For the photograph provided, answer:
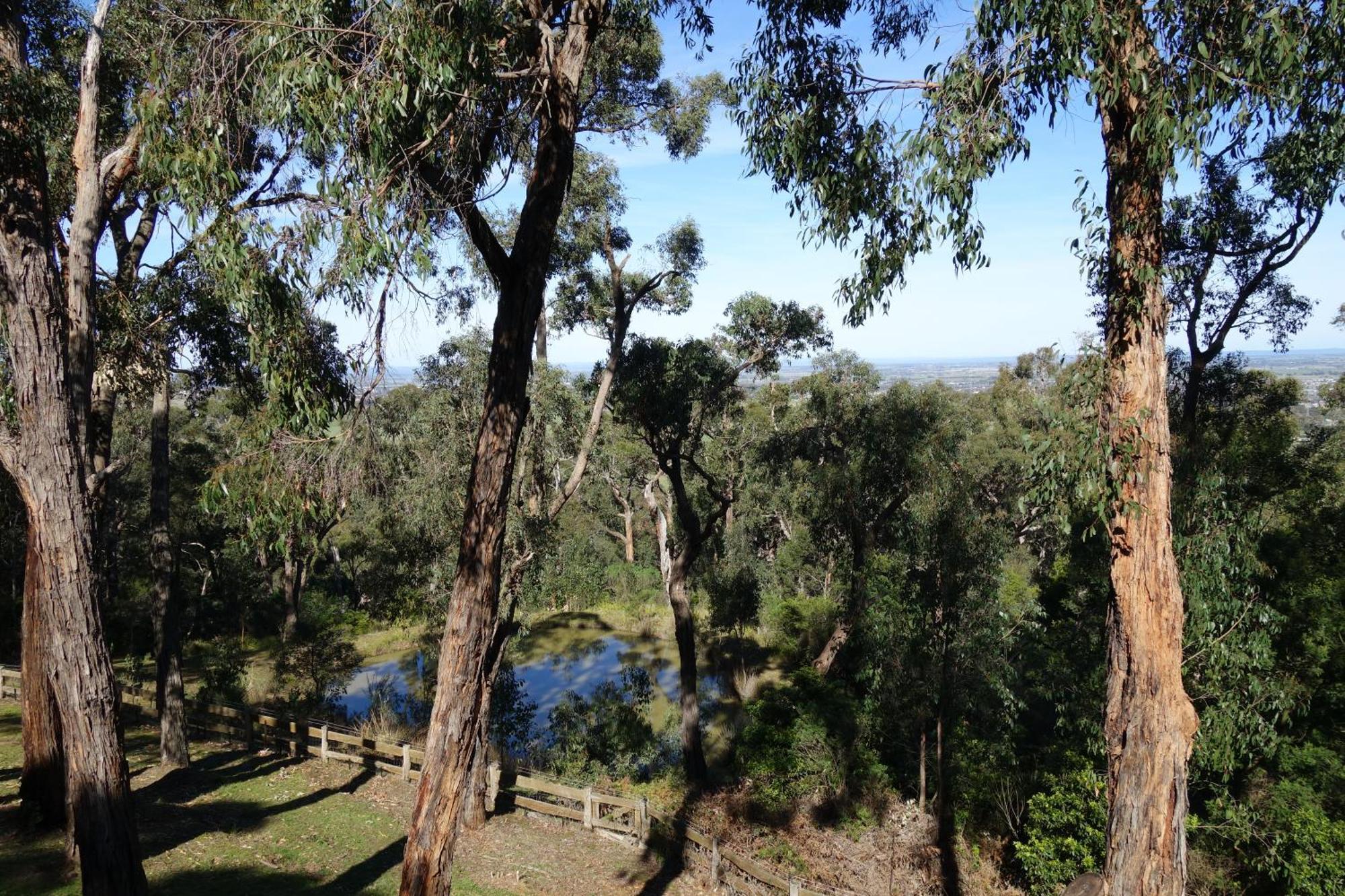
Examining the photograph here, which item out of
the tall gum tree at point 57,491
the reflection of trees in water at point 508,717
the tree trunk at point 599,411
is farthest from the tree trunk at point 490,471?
the reflection of trees in water at point 508,717

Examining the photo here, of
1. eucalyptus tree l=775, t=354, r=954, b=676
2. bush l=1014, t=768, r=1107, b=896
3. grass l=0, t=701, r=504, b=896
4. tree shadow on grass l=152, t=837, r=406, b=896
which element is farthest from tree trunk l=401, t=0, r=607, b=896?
eucalyptus tree l=775, t=354, r=954, b=676

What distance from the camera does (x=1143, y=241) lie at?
5047 mm

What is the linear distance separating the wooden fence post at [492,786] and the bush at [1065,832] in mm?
8024

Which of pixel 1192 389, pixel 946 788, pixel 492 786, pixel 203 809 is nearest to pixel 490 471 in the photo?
pixel 492 786

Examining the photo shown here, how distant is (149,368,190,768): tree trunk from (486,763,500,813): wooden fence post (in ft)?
16.5

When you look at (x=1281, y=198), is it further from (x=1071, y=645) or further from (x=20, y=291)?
(x=20, y=291)

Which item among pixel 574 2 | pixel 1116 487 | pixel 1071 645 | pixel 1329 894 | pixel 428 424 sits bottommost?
pixel 1329 894

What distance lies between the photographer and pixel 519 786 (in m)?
12.8

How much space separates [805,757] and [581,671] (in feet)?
45.3

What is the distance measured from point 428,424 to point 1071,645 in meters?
11.5

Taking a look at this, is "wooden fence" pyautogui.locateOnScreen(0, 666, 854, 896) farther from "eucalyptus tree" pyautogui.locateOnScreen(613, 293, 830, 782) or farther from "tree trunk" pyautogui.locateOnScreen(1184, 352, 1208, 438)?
"tree trunk" pyautogui.locateOnScreen(1184, 352, 1208, 438)

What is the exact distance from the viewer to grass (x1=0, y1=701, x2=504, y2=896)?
8.40 m

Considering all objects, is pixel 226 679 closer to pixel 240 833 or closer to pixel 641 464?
pixel 240 833

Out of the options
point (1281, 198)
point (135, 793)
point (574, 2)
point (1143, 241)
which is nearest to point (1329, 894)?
point (1143, 241)
